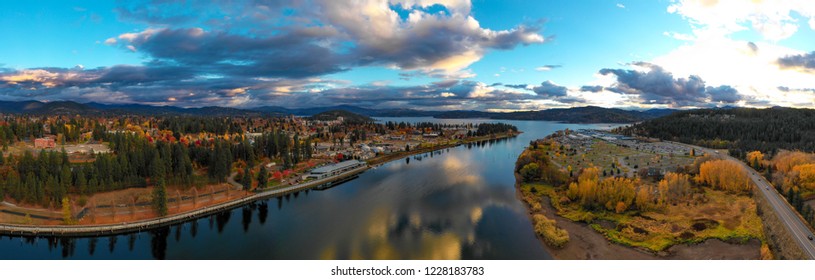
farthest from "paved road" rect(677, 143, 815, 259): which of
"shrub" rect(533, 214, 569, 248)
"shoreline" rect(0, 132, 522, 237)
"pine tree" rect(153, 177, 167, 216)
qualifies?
"pine tree" rect(153, 177, 167, 216)

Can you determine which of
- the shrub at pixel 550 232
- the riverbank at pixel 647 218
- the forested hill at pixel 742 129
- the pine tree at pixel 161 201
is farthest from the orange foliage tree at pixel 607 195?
the forested hill at pixel 742 129

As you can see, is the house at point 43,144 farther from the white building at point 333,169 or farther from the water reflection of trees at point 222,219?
the water reflection of trees at point 222,219

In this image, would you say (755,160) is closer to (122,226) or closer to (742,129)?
(742,129)

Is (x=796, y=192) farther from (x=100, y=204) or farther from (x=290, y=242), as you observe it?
(x=100, y=204)

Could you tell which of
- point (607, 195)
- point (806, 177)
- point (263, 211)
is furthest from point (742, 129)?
point (263, 211)

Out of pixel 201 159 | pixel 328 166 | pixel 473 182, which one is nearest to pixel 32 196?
Answer: pixel 201 159
